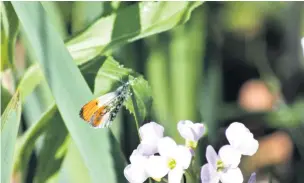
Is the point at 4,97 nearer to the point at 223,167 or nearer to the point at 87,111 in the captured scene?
the point at 87,111

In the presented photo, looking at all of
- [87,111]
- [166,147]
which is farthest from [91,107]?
[166,147]

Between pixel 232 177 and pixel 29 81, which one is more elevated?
pixel 29 81

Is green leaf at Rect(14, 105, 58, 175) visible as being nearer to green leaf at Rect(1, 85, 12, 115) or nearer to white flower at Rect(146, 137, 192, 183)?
green leaf at Rect(1, 85, 12, 115)

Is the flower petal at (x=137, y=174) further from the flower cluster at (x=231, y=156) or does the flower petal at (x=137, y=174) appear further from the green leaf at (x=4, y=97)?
the green leaf at (x=4, y=97)

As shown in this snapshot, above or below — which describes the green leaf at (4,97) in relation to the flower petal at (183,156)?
above

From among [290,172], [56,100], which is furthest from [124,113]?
[290,172]

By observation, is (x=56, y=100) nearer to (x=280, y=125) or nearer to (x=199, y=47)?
(x=199, y=47)

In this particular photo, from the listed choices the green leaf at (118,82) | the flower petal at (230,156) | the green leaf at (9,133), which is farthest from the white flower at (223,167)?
the green leaf at (9,133)
